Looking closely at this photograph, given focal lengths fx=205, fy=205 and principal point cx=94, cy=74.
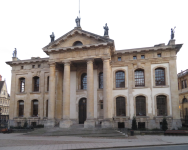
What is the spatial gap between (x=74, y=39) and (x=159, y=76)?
1431 centimetres

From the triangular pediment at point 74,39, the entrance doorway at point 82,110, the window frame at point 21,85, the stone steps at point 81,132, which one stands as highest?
the triangular pediment at point 74,39

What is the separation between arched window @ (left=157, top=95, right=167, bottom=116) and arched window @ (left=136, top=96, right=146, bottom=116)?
6.74ft

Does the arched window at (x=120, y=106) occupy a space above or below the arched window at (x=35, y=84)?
below

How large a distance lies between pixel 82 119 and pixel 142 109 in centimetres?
956

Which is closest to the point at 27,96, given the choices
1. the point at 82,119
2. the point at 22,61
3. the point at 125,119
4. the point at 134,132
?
the point at 22,61

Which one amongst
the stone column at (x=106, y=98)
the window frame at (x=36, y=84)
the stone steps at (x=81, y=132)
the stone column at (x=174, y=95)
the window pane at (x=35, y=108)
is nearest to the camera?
the stone steps at (x=81, y=132)

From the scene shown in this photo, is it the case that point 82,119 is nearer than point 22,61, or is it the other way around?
point 82,119

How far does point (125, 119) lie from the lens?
3105 centimetres

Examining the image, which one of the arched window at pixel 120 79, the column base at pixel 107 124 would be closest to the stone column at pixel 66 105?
the column base at pixel 107 124

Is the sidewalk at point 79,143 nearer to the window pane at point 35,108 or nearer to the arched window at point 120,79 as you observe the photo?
the arched window at point 120,79

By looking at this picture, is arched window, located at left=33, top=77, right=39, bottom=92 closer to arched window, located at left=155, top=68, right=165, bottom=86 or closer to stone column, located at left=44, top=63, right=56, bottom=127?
stone column, located at left=44, top=63, right=56, bottom=127

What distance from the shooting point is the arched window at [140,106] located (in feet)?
103

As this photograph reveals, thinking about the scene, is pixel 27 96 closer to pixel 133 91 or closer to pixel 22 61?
pixel 22 61

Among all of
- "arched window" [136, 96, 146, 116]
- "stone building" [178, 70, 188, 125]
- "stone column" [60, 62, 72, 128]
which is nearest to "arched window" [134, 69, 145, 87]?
"arched window" [136, 96, 146, 116]
